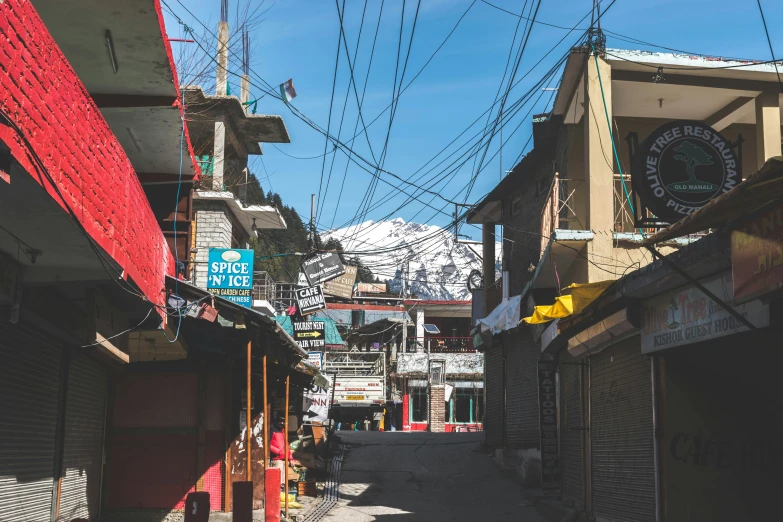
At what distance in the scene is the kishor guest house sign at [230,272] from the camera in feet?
70.3

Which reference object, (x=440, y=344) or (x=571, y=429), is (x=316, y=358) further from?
(x=440, y=344)

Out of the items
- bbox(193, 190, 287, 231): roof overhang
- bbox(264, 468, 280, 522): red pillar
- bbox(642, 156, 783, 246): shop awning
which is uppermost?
bbox(193, 190, 287, 231): roof overhang

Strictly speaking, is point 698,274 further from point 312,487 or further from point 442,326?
point 442,326

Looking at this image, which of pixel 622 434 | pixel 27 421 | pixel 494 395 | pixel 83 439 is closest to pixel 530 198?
pixel 494 395

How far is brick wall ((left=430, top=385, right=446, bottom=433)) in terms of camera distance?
42781mm

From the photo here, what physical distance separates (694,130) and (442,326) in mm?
45037

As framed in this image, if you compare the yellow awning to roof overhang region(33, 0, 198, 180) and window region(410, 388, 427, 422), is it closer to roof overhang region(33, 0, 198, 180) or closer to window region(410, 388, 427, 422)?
roof overhang region(33, 0, 198, 180)

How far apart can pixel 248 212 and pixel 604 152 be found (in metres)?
15.1

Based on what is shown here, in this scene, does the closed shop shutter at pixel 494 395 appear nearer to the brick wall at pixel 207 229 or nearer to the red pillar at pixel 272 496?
the brick wall at pixel 207 229

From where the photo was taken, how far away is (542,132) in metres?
20.2

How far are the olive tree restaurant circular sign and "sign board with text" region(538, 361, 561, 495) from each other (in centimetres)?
574

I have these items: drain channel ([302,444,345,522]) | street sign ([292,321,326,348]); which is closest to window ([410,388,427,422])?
street sign ([292,321,326,348])

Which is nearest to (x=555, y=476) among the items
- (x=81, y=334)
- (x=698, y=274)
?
(x=698, y=274)

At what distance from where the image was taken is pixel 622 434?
12531 mm
